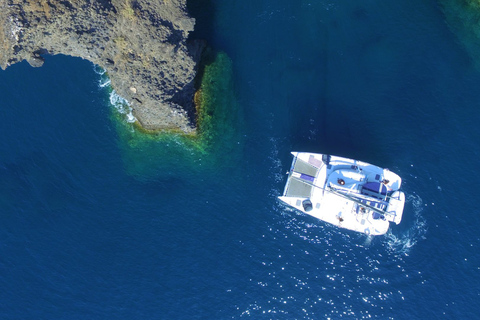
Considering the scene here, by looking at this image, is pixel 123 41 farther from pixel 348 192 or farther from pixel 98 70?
pixel 348 192

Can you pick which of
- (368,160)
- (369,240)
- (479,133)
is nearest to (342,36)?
(368,160)

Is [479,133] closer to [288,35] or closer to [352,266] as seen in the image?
[352,266]

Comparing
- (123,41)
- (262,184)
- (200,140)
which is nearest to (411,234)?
(262,184)

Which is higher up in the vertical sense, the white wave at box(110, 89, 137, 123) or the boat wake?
the white wave at box(110, 89, 137, 123)

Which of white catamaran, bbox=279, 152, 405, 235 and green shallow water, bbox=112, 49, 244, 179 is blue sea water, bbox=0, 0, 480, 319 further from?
white catamaran, bbox=279, 152, 405, 235

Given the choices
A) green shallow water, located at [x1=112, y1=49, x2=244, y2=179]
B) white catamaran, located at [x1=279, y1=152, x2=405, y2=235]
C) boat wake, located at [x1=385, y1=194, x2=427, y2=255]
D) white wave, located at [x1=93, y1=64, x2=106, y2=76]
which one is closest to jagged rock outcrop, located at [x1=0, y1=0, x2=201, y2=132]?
white wave, located at [x1=93, y1=64, x2=106, y2=76]

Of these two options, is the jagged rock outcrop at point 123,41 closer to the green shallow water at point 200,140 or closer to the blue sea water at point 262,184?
the green shallow water at point 200,140

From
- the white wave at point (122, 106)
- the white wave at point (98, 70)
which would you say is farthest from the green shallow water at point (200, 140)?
the white wave at point (98, 70)
